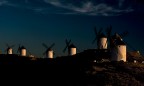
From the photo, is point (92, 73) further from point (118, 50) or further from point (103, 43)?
point (103, 43)

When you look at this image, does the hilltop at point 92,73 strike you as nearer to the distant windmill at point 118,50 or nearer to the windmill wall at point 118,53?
the windmill wall at point 118,53

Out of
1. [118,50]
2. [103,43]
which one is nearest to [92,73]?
[118,50]

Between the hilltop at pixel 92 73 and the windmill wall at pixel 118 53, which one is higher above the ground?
the windmill wall at pixel 118 53

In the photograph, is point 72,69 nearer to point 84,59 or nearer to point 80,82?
point 80,82

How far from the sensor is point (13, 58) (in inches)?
3639

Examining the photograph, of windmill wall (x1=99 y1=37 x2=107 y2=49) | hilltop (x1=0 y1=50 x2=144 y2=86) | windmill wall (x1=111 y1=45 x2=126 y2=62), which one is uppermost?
windmill wall (x1=99 y1=37 x2=107 y2=49)

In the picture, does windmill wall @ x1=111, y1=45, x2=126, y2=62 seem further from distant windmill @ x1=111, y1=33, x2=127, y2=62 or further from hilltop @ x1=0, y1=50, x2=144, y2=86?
hilltop @ x1=0, y1=50, x2=144, y2=86

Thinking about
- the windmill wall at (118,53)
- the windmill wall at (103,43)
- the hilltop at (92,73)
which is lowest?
the hilltop at (92,73)

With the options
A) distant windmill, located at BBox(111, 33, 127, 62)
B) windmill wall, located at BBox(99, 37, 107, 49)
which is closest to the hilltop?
distant windmill, located at BBox(111, 33, 127, 62)

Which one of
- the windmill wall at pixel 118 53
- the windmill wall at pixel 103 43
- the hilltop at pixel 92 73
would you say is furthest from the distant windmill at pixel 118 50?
the windmill wall at pixel 103 43

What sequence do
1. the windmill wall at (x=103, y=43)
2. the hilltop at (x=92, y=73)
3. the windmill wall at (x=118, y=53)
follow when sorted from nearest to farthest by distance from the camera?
the hilltop at (x=92, y=73), the windmill wall at (x=118, y=53), the windmill wall at (x=103, y=43)

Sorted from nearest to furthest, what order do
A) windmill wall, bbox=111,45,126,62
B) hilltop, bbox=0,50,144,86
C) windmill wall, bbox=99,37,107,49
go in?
hilltop, bbox=0,50,144,86, windmill wall, bbox=111,45,126,62, windmill wall, bbox=99,37,107,49

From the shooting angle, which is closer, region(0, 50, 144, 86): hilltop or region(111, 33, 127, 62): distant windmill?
region(0, 50, 144, 86): hilltop

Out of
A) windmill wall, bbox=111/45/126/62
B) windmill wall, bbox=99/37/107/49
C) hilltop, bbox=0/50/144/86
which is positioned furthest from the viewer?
windmill wall, bbox=99/37/107/49
